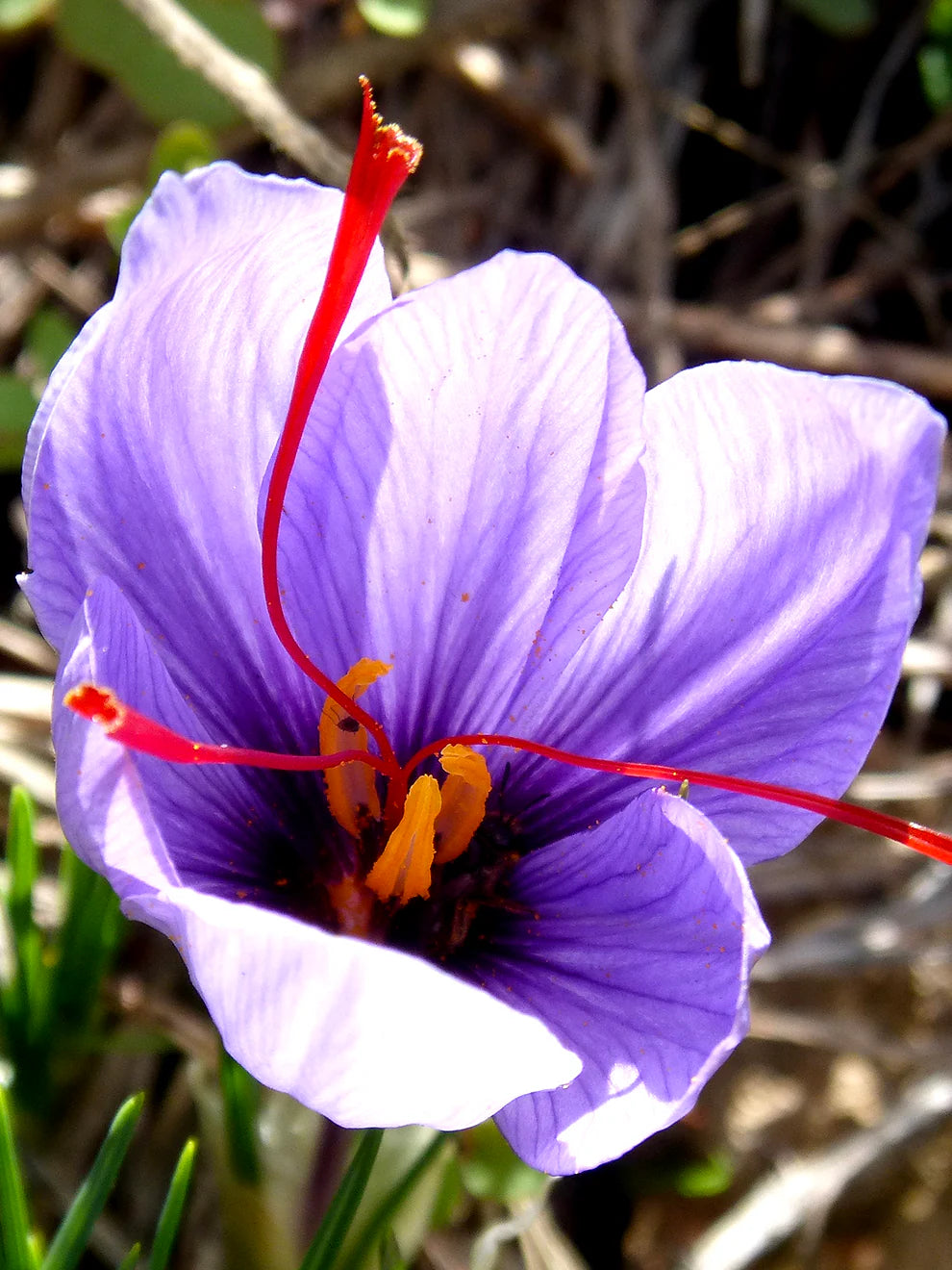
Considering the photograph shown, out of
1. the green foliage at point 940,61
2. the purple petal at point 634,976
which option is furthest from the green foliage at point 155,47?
the purple petal at point 634,976

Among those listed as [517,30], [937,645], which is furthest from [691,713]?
[517,30]

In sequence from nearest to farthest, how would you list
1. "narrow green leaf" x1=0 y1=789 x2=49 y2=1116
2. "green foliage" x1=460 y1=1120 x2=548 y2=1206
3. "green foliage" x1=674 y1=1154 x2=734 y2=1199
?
1. "narrow green leaf" x1=0 y1=789 x2=49 y2=1116
2. "green foliage" x1=460 y1=1120 x2=548 y2=1206
3. "green foliage" x1=674 y1=1154 x2=734 y2=1199

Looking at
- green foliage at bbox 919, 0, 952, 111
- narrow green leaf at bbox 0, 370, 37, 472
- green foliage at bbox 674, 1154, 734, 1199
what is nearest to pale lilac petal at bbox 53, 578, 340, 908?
narrow green leaf at bbox 0, 370, 37, 472

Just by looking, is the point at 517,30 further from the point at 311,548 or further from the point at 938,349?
the point at 311,548

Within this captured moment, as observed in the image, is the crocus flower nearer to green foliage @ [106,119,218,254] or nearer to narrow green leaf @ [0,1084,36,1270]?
narrow green leaf @ [0,1084,36,1270]

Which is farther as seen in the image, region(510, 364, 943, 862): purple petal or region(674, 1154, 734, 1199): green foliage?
region(674, 1154, 734, 1199): green foliage
